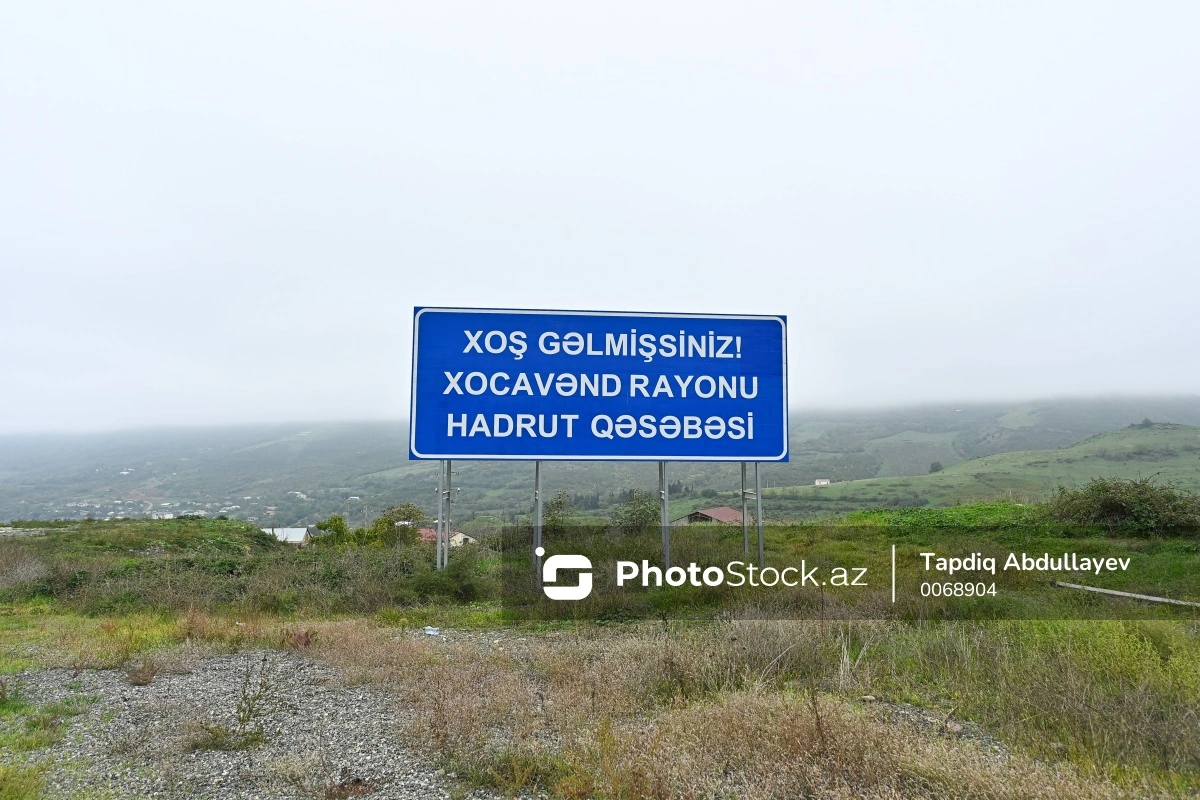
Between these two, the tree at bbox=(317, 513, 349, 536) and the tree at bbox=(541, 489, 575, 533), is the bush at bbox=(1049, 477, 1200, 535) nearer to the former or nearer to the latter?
the tree at bbox=(541, 489, 575, 533)

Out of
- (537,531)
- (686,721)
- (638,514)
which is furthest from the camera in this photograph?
(638,514)

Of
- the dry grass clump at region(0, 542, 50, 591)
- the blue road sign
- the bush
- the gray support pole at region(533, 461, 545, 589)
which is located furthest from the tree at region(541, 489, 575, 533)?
the bush

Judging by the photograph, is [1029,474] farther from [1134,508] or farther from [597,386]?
[597,386]

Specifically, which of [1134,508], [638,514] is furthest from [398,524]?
[1134,508]

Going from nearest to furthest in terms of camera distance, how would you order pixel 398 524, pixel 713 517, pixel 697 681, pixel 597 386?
pixel 697 681 → pixel 597 386 → pixel 713 517 → pixel 398 524

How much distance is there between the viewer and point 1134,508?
14.6 m

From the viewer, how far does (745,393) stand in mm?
11469

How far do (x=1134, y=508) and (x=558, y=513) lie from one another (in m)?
12.6

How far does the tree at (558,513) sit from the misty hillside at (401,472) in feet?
5.92

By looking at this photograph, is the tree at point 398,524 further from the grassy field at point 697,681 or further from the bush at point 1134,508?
the bush at point 1134,508

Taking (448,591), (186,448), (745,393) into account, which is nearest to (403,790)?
(448,591)

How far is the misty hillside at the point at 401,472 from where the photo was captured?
35844 mm

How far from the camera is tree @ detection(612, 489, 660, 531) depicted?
50.9ft

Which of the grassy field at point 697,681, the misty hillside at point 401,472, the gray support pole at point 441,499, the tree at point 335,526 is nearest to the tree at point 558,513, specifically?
the misty hillside at point 401,472
